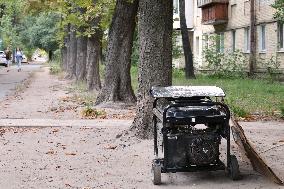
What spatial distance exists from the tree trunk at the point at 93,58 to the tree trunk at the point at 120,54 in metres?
4.14

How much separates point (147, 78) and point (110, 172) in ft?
7.80

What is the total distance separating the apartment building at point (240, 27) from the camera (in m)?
31.1

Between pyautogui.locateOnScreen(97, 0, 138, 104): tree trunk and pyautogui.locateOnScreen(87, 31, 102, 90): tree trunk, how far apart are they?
13.6 ft

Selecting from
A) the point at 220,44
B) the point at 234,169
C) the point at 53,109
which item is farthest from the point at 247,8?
the point at 234,169

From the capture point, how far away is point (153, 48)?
32.6 ft

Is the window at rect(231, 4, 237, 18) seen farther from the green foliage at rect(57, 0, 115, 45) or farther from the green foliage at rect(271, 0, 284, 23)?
the green foliage at rect(57, 0, 115, 45)

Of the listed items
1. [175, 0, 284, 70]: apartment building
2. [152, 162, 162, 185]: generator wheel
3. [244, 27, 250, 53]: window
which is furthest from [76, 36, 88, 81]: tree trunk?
[152, 162, 162, 185]: generator wheel

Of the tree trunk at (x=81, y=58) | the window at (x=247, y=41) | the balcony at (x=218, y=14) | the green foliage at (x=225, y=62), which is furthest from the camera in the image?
the balcony at (x=218, y=14)

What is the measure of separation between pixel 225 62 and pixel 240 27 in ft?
9.24

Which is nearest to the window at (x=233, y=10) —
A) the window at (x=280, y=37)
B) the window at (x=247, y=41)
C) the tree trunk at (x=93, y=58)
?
the window at (x=247, y=41)

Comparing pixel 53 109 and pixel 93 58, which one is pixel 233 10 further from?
pixel 53 109

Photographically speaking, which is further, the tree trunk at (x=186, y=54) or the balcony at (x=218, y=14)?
the balcony at (x=218, y=14)

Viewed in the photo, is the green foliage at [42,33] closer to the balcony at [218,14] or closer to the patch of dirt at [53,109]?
the balcony at [218,14]

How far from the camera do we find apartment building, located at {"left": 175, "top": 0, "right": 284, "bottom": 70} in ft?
102
